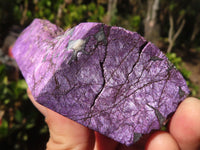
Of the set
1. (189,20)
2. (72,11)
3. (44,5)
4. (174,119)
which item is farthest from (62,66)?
(189,20)

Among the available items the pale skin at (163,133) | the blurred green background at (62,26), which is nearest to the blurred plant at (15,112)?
the blurred green background at (62,26)

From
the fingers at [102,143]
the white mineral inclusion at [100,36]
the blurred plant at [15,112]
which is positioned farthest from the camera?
the blurred plant at [15,112]

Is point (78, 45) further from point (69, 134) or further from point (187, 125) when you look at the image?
point (187, 125)

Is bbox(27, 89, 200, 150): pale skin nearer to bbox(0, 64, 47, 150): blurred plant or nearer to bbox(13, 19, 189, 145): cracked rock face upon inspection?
bbox(13, 19, 189, 145): cracked rock face

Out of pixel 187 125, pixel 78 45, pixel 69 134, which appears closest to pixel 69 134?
pixel 69 134

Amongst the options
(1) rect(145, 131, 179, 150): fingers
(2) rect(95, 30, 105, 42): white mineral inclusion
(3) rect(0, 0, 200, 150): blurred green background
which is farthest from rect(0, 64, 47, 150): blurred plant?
(1) rect(145, 131, 179, 150): fingers

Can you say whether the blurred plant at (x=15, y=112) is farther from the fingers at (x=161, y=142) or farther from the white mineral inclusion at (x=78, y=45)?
the fingers at (x=161, y=142)
